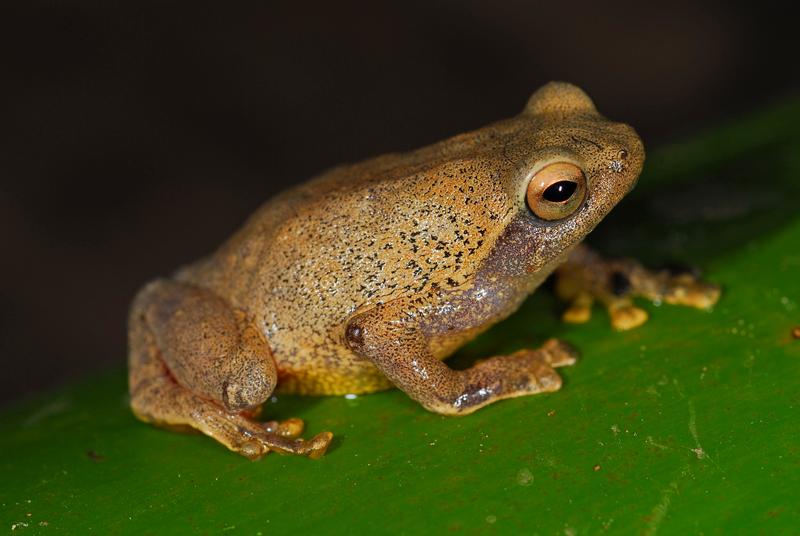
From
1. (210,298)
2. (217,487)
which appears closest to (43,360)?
(210,298)

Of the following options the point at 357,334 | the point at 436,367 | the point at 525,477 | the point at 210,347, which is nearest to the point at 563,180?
the point at 436,367

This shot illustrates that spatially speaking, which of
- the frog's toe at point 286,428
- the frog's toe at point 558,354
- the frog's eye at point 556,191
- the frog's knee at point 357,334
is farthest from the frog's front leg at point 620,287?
the frog's toe at point 286,428

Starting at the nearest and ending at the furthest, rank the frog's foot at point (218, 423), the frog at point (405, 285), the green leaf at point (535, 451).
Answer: the green leaf at point (535, 451) → the frog's foot at point (218, 423) → the frog at point (405, 285)

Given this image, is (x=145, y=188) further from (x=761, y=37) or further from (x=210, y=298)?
(x=761, y=37)

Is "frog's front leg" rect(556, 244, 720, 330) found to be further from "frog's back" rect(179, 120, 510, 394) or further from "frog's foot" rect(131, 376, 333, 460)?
"frog's foot" rect(131, 376, 333, 460)

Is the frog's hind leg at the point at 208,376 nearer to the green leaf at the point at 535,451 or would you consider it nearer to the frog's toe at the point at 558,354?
the green leaf at the point at 535,451

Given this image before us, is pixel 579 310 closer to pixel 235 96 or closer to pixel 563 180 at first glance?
pixel 563 180
